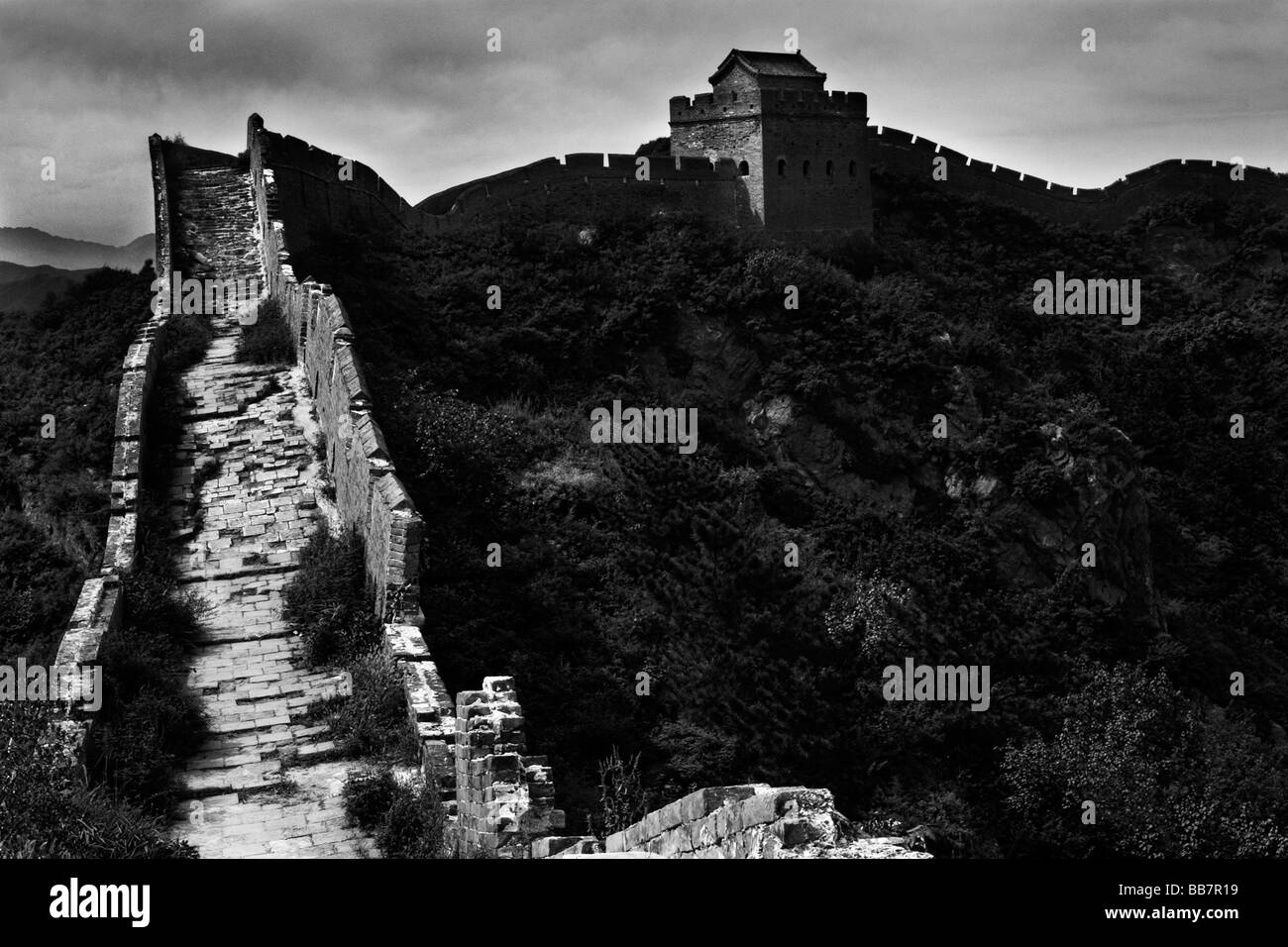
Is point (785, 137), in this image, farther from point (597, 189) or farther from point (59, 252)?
point (59, 252)

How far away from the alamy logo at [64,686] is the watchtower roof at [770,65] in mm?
22971

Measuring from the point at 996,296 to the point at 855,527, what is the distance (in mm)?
10816

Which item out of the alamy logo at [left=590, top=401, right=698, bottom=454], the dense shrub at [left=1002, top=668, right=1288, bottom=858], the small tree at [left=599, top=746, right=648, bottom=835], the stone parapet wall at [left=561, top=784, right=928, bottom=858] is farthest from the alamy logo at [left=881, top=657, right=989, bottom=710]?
the stone parapet wall at [left=561, top=784, right=928, bottom=858]

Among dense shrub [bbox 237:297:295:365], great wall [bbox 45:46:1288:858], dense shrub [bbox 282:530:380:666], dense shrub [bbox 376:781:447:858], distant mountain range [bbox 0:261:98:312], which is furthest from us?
distant mountain range [bbox 0:261:98:312]

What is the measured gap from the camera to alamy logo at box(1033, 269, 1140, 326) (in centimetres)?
3844

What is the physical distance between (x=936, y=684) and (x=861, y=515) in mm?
4547

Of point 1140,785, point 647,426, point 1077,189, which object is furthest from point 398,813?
point 1077,189

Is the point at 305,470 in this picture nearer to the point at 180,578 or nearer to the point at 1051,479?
the point at 180,578

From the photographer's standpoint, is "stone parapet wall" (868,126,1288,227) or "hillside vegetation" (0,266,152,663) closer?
"hillside vegetation" (0,266,152,663)

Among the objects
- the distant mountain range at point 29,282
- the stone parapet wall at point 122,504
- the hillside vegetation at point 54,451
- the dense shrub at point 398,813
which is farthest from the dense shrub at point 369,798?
the distant mountain range at point 29,282

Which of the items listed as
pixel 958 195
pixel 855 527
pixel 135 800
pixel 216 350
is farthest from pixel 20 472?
→ pixel 958 195

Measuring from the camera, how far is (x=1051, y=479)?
1184 inches
